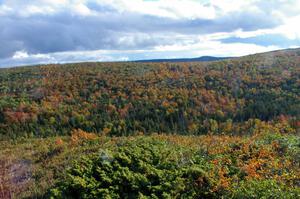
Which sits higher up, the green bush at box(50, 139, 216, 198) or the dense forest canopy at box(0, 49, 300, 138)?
the green bush at box(50, 139, 216, 198)


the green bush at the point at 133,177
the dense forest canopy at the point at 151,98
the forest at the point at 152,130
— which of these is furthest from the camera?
the dense forest canopy at the point at 151,98

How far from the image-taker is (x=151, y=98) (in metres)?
38.6

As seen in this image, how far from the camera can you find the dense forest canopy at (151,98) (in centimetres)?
3183

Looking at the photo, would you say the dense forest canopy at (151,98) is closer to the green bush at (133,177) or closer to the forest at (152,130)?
the forest at (152,130)

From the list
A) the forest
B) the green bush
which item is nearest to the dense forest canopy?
the forest

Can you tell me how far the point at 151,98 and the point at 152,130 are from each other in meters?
8.76

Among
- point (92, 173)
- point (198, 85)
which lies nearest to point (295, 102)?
point (198, 85)

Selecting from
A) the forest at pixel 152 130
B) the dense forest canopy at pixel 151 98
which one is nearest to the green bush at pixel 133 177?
the forest at pixel 152 130

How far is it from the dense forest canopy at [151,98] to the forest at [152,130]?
123 millimetres

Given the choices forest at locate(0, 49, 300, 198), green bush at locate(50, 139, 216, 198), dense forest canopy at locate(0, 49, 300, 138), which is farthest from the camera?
dense forest canopy at locate(0, 49, 300, 138)

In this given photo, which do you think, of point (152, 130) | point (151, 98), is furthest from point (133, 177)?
point (151, 98)

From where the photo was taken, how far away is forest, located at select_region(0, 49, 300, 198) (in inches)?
283

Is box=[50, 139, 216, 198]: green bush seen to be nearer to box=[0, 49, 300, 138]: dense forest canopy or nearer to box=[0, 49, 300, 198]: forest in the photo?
box=[0, 49, 300, 198]: forest

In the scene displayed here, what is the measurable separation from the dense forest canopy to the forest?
4.9 inches
